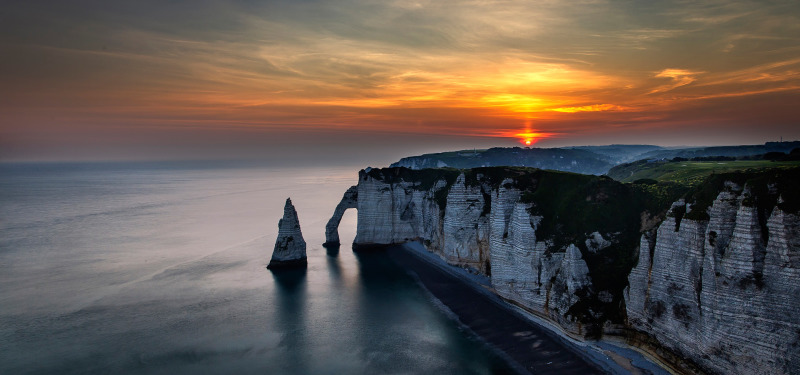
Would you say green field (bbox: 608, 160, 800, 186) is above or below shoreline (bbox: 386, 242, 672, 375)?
above

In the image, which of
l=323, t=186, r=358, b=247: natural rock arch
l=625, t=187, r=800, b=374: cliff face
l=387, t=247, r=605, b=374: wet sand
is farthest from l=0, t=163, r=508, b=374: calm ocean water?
l=625, t=187, r=800, b=374: cliff face

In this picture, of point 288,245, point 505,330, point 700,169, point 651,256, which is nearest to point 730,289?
point 651,256

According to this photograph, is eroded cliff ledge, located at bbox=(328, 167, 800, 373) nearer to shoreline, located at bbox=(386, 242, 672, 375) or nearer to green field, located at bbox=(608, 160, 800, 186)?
shoreline, located at bbox=(386, 242, 672, 375)

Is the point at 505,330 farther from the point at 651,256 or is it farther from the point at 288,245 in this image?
the point at 288,245

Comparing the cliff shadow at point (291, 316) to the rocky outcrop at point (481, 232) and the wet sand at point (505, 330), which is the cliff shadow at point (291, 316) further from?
the rocky outcrop at point (481, 232)

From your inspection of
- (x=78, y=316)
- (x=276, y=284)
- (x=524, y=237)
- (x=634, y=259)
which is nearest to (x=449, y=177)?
(x=524, y=237)

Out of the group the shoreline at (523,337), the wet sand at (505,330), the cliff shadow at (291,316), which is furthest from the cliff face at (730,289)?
the cliff shadow at (291,316)
